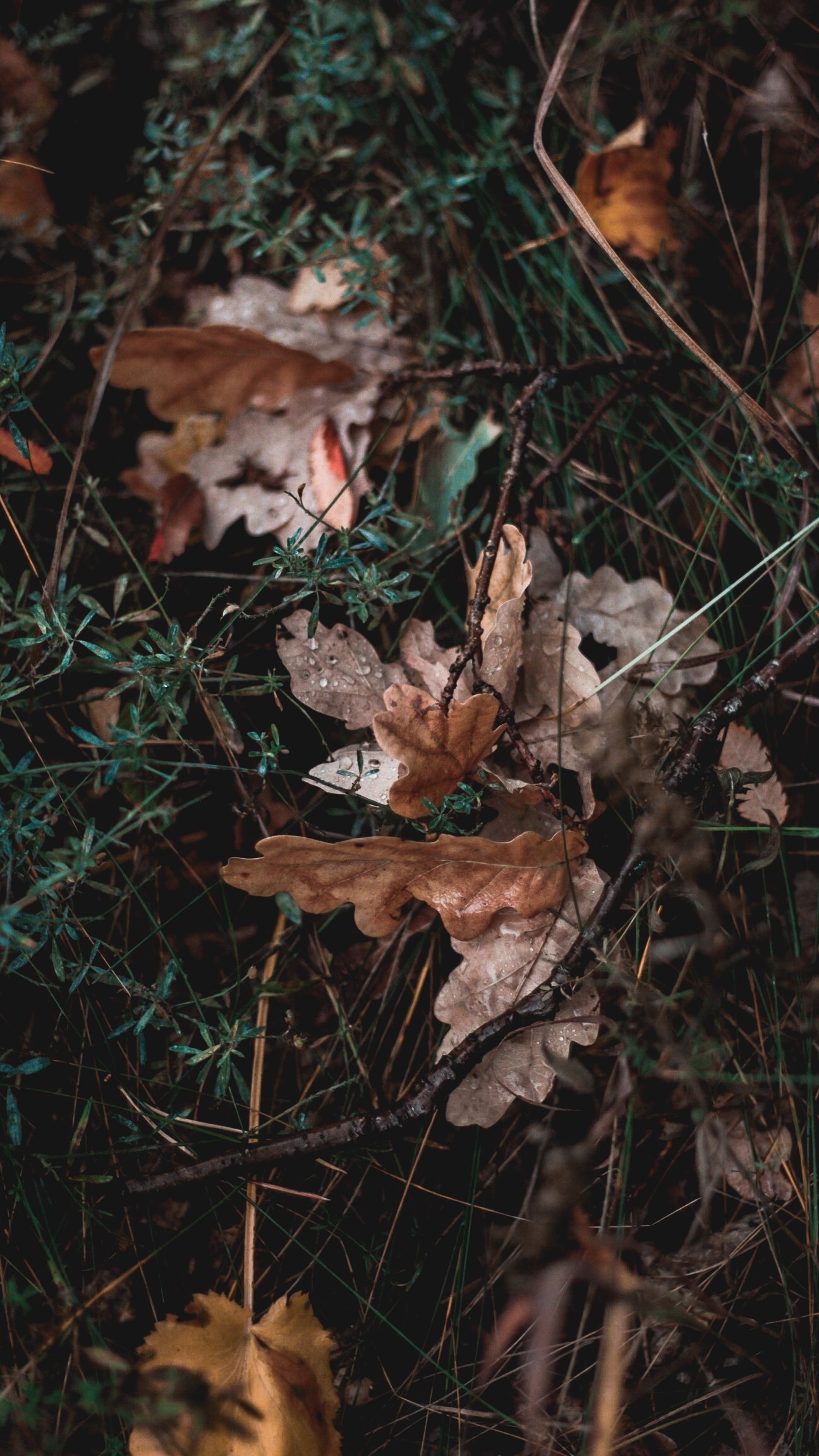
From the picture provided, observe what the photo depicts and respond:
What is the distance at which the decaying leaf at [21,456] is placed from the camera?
5.64 ft

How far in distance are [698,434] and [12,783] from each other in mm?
1515

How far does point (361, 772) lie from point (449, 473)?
0.74 meters

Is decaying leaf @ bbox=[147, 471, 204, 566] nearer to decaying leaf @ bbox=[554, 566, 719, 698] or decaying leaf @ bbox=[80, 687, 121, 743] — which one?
decaying leaf @ bbox=[80, 687, 121, 743]

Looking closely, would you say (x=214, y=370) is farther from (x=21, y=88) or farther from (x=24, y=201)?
(x=21, y=88)

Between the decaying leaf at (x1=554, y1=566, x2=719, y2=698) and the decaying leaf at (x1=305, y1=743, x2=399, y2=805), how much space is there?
0.46 m

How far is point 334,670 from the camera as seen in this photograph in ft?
4.79

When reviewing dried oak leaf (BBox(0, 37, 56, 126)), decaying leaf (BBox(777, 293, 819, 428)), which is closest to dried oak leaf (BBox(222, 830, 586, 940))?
decaying leaf (BBox(777, 293, 819, 428))

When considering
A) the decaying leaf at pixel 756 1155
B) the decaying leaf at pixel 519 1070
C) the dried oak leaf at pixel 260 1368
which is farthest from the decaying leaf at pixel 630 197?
the dried oak leaf at pixel 260 1368

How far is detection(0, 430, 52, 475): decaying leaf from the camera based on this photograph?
172cm

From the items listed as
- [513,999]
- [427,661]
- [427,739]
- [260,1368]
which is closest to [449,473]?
[427,661]

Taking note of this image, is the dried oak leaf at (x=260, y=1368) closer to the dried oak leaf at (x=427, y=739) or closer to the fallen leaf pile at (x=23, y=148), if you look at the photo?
the dried oak leaf at (x=427, y=739)

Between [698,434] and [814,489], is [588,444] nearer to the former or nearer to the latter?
[698,434]

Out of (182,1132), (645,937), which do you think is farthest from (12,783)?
(645,937)

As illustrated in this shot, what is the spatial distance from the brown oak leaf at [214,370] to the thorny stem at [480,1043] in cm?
113
